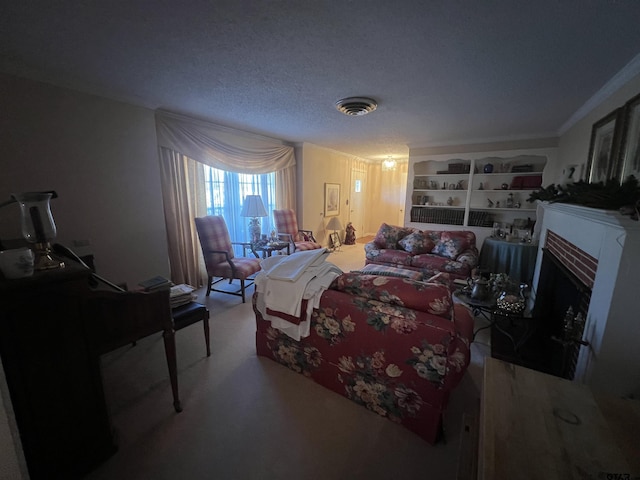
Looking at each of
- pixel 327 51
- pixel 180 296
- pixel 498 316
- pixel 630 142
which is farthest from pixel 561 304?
pixel 180 296

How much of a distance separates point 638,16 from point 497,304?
1852mm

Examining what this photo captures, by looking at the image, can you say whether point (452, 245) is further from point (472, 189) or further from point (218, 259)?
point (218, 259)

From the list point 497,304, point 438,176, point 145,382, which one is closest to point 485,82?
point 497,304

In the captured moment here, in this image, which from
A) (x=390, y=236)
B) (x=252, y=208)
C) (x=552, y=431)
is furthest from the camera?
(x=390, y=236)

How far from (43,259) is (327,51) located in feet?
6.05

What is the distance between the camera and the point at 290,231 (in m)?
4.60

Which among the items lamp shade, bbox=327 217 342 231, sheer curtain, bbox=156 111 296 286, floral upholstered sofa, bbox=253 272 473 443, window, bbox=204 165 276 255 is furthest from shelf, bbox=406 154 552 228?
floral upholstered sofa, bbox=253 272 473 443

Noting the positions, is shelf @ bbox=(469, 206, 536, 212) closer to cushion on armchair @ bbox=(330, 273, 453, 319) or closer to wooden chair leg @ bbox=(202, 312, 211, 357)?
cushion on armchair @ bbox=(330, 273, 453, 319)

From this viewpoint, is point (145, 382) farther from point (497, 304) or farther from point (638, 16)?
point (638, 16)

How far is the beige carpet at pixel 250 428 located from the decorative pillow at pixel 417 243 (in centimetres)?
208

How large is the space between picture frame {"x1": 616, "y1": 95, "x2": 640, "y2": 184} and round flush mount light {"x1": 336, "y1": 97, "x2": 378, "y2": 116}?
1.80 m

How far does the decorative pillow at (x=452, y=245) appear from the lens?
373 centimetres

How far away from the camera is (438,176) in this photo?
16.1 ft

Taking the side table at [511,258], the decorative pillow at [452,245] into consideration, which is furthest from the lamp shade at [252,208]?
the side table at [511,258]
